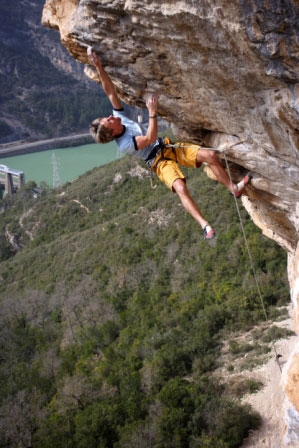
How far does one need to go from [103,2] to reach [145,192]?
2381 centimetres

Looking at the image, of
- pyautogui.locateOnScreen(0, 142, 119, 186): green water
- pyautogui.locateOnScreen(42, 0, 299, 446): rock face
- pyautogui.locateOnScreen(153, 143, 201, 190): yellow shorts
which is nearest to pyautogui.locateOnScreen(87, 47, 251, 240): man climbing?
pyautogui.locateOnScreen(153, 143, 201, 190): yellow shorts

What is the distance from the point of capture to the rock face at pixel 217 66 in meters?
3.78

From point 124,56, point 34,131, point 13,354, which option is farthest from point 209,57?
point 34,131

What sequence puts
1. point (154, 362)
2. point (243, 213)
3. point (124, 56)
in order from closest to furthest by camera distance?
point (124, 56) → point (154, 362) → point (243, 213)

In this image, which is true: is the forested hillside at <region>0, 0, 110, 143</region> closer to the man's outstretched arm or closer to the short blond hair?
the man's outstretched arm

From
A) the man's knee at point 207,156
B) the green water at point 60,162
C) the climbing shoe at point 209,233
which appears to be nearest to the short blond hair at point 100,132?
the man's knee at point 207,156

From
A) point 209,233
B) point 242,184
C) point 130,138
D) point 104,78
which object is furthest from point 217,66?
point 209,233

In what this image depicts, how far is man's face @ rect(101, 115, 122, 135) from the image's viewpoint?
4.62 m

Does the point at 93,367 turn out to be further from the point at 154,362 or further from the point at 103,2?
the point at 103,2

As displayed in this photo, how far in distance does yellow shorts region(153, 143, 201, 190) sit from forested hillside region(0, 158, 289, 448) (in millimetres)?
Answer: 5290

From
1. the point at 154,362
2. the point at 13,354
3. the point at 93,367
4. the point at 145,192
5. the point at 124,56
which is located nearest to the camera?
the point at 124,56

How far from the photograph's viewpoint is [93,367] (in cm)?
1490

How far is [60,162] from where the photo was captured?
58.9m

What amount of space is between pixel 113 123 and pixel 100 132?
0.16 m
